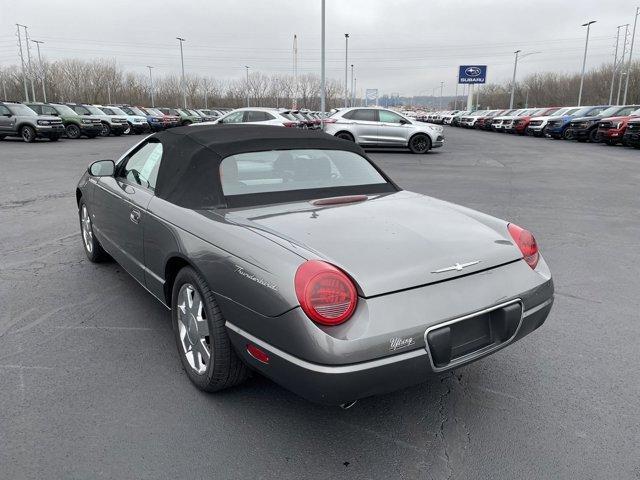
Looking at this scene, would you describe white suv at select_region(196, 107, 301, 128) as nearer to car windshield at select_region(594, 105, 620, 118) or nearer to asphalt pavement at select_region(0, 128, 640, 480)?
asphalt pavement at select_region(0, 128, 640, 480)

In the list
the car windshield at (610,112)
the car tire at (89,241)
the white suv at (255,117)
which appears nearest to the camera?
the car tire at (89,241)

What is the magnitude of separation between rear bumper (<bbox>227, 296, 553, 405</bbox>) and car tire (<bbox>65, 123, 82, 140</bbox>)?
27484mm

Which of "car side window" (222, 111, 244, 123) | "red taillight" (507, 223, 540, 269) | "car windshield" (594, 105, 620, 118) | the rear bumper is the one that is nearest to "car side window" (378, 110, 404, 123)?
"car side window" (222, 111, 244, 123)

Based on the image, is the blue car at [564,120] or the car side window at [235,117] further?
the blue car at [564,120]

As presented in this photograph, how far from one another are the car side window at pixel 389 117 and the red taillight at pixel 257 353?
1763cm

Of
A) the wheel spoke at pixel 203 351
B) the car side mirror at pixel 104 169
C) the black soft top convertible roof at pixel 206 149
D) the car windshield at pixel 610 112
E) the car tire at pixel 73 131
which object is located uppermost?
the car windshield at pixel 610 112

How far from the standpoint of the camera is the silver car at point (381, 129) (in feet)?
62.7

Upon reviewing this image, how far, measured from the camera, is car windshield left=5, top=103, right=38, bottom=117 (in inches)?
912

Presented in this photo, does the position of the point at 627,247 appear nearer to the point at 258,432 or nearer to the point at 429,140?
the point at 258,432

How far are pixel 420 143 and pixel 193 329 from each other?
17629mm

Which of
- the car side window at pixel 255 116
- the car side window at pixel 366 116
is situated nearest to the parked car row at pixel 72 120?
the car side window at pixel 255 116

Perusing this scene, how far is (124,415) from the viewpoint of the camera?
107 inches

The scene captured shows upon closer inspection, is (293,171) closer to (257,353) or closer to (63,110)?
(257,353)

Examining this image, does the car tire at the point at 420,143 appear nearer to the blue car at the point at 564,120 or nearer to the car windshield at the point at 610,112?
the car windshield at the point at 610,112
